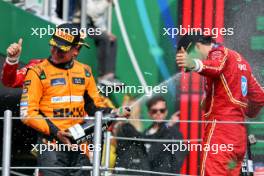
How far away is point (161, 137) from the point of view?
908 centimetres

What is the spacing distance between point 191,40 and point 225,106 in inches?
28.4

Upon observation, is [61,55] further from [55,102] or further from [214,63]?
[214,63]

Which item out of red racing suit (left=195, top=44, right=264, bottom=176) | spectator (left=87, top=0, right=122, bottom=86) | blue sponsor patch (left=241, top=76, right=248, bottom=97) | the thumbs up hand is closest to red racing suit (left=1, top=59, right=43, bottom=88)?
the thumbs up hand

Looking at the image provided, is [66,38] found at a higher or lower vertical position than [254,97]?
higher

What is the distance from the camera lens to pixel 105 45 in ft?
31.4

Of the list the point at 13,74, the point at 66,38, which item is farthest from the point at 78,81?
the point at 13,74

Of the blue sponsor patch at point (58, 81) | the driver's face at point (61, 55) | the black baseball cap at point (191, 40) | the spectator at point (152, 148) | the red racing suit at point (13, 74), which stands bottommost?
the spectator at point (152, 148)

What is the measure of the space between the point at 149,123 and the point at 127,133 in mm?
222

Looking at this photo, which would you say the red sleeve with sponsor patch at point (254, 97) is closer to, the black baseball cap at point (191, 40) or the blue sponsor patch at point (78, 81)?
the black baseball cap at point (191, 40)

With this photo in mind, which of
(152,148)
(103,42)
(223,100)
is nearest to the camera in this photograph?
(223,100)

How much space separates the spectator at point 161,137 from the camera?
354 inches

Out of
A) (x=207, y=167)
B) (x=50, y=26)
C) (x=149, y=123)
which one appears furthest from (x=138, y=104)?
(x=207, y=167)

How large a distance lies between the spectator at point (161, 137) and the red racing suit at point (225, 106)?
2.66ft

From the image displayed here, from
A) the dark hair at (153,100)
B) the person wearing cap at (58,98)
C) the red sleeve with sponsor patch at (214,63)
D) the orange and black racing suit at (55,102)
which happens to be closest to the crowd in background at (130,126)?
the dark hair at (153,100)
